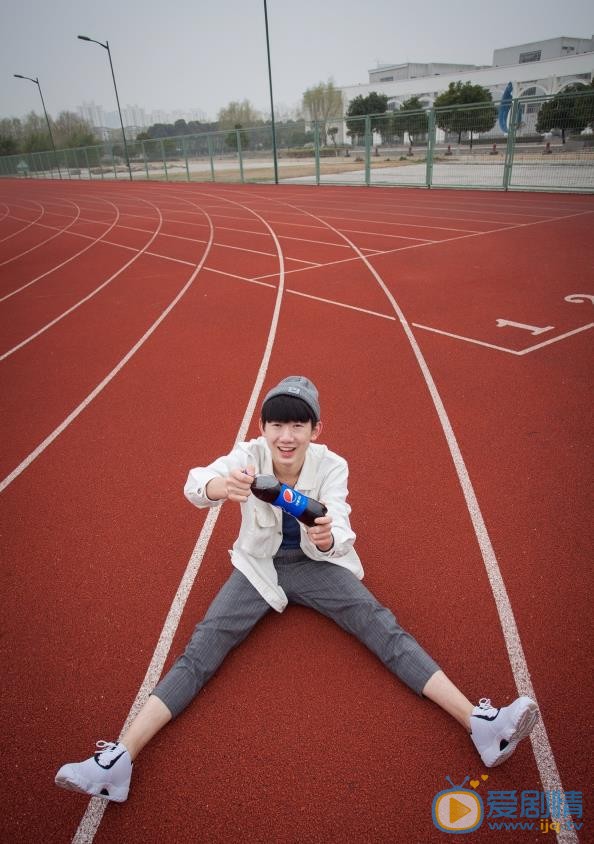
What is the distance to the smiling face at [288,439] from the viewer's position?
238 cm

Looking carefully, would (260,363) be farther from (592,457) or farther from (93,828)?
(93,828)

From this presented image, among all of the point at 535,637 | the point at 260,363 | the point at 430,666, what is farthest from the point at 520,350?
the point at 430,666

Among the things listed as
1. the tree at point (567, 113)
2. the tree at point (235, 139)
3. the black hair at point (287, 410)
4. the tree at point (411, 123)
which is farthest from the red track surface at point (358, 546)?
the tree at point (235, 139)

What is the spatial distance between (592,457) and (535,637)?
2012 mm

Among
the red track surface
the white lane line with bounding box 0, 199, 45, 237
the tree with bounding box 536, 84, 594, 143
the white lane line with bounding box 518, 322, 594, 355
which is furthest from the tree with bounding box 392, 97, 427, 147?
the white lane line with bounding box 518, 322, 594, 355

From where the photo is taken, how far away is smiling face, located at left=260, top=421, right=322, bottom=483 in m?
2.38

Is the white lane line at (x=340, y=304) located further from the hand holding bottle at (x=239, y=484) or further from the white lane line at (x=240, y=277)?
the hand holding bottle at (x=239, y=484)

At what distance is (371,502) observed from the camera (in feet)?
→ 12.1

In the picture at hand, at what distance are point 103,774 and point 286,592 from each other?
119cm

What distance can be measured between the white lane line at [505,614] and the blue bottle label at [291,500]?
146 cm

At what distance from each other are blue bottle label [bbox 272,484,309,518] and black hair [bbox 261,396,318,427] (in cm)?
37

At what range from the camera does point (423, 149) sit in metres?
21.8

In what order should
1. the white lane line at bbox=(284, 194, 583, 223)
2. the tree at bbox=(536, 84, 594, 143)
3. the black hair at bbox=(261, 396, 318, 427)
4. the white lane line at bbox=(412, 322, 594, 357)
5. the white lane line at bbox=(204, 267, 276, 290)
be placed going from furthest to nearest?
1. the tree at bbox=(536, 84, 594, 143)
2. the white lane line at bbox=(284, 194, 583, 223)
3. the white lane line at bbox=(204, 267, 276, 290)
4. the white lane line at bbox=(412, 322, 594, 357)
5. the black hair at bbox=(261, 396, 318, 427)

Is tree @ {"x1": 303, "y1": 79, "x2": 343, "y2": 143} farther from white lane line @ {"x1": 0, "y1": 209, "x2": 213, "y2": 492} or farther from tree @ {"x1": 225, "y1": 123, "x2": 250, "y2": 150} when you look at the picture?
white lane line @ {"x1": 0, "y1": 209, "x2": 213, "y2": 492}
